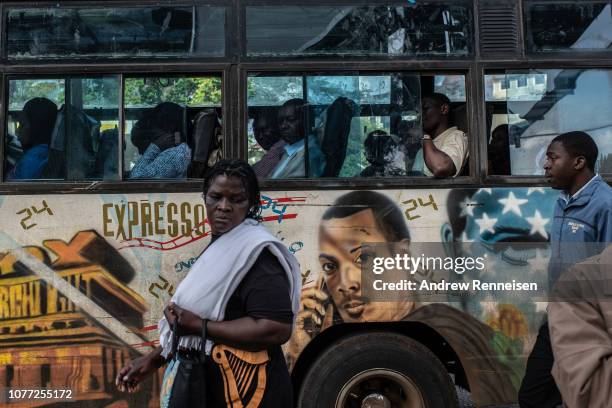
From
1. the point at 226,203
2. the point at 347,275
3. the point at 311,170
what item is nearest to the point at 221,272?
the point at 226,203

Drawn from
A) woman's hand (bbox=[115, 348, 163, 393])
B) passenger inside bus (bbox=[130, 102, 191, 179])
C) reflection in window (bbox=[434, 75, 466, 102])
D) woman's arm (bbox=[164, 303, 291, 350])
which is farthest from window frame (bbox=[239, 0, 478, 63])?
woman's arm (bbox=[164, 303, 291, 350])

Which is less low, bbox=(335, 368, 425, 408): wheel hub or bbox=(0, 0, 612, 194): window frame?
bbox=(0, 0, 612, 194): window frame

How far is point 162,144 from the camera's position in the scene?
516 centimetres

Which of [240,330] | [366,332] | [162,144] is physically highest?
[162,144]

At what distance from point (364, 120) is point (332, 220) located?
71cm

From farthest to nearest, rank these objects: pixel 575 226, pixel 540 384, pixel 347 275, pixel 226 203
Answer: pixel 347 275, pixel 540 384, pixel 575 226, pixel 226 203

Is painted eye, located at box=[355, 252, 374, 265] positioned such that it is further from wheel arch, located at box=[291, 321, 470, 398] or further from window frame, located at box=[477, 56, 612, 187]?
window frame, located at box=[477, 56, 612, 187]

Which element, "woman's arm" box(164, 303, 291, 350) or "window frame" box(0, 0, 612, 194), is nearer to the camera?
"woman's arm" box(164, 303, 291, 350)

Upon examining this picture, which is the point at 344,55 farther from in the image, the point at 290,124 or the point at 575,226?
the point at 575,226

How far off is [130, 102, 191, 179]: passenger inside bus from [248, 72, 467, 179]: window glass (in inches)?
18.1

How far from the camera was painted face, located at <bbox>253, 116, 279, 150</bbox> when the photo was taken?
16.9 feet

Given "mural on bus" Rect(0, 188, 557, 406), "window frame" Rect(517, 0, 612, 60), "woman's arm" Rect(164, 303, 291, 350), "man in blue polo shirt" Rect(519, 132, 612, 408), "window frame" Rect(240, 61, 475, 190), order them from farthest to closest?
"window frame" Rect(517, 0, 612, 60) < "window frame" Rect(240, 61, 475, 190) < "mural on bus" Rect(0, 188, 557, 406) < "man in blue polo shirt" Rect(519, 132, 612, 408) < "woman's arm" Rect(164, 303, 291, 350)

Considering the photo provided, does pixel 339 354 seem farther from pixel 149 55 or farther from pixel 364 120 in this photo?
pixel 149 55

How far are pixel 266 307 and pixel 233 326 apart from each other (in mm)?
133
